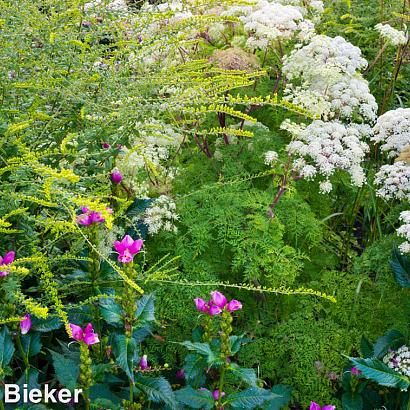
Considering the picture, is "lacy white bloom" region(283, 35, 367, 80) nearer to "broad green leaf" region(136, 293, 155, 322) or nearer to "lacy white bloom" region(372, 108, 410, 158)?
"lacy white bloom" region(372, 108, 410, 158)

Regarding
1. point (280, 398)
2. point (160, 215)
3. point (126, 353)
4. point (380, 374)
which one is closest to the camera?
point (126, 353)

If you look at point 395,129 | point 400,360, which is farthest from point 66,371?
point 395,129

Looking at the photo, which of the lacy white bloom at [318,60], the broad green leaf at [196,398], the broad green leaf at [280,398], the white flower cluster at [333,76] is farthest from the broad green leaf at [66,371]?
the lacy white bloom at [318,60]

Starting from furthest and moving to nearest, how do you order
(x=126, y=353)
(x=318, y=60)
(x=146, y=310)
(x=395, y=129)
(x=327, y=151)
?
(x=318, y=60) → (x=395, y=129) → (x=327, y=151) → (x=146, y=310) → (x=126, y=353)

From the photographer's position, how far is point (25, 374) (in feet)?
5.31

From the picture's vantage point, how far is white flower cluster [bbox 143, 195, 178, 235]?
84.0 inches

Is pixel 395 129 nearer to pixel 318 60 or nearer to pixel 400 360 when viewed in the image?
pixel 318 60

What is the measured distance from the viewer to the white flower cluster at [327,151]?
2.31 m

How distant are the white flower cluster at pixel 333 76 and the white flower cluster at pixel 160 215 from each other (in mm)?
685

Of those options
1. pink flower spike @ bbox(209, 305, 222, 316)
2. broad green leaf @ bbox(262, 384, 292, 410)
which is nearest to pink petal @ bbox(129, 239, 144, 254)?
pink flower spike @ bbox(209, 305, 222, 316)

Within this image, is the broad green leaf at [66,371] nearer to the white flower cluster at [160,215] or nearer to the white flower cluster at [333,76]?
the white flower cluster at [160,215]

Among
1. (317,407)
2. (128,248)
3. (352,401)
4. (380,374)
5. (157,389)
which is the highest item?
(128,248)

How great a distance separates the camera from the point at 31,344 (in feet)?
5.42

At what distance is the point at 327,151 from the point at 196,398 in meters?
1.08
